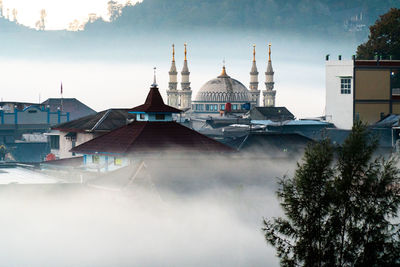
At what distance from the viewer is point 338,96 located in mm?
111188

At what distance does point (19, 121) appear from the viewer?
538 feet

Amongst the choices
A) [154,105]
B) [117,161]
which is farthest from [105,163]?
[154,105]

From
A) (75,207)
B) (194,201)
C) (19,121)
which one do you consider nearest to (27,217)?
(75,207)

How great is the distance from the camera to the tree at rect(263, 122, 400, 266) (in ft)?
110

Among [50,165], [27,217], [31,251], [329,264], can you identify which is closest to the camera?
[329,264]

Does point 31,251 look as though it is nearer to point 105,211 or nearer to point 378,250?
point 105,211

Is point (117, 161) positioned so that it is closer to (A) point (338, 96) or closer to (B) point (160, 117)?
(B) point (160, 117)

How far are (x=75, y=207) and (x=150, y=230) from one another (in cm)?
596

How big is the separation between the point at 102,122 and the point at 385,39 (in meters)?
57.9

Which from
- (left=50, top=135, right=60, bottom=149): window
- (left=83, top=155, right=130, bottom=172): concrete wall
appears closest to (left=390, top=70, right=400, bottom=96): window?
(left=50, top=135, right=60, bottom=149): window

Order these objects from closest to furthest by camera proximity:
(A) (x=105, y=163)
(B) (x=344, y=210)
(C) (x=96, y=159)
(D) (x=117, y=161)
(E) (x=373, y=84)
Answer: (B) (x=344, y=210) → (D) (x=117, y=161) → (A) (x=105, y=163) → (C) (x=96, y=159) → (E) (x=373, y=84)

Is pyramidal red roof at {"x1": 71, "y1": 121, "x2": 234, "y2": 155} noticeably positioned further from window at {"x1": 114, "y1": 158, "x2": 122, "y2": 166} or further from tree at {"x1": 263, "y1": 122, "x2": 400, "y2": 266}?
tree at {"x1": 263, "y1": 122, "x2": 400, "y2": 266}

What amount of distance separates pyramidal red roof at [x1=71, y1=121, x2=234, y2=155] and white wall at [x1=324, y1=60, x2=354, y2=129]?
35675mm

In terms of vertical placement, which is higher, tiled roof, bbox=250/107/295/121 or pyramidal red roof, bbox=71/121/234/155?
tiled roof, bbox=250/107/295/121
